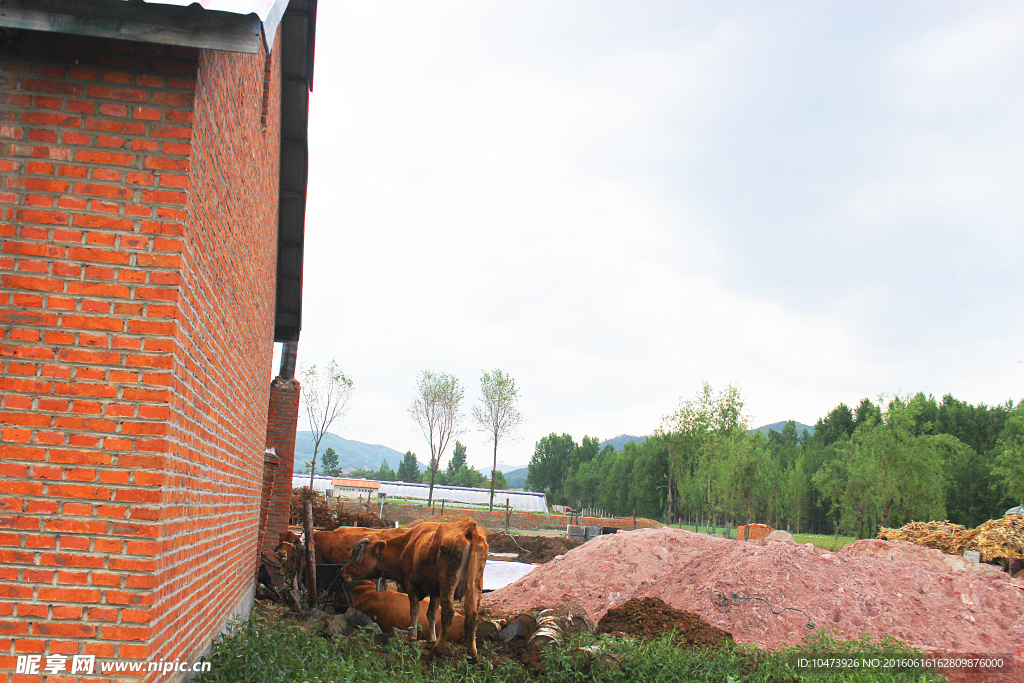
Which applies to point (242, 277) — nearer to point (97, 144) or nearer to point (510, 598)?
point (97, 144)

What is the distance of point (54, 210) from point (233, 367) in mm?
2610

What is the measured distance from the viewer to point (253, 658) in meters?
5.40

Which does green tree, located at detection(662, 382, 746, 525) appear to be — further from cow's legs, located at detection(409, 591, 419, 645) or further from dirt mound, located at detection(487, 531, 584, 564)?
cow's legs, located at detection(409, 591, 419, 645)

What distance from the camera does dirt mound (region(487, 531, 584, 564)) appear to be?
26.5m

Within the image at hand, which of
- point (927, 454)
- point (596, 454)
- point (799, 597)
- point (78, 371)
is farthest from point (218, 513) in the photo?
point (596, 454)

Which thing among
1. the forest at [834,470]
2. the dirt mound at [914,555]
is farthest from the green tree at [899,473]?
the dirt mound at [914,555]

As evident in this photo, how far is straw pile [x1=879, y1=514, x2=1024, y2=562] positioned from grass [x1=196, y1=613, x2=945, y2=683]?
635 inches

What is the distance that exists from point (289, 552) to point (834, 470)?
186 feet

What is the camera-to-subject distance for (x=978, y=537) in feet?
74.7

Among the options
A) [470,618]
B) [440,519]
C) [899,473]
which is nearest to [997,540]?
[899,473]

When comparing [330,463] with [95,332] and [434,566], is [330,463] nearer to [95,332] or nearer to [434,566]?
[434,566]

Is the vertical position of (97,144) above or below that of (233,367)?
above

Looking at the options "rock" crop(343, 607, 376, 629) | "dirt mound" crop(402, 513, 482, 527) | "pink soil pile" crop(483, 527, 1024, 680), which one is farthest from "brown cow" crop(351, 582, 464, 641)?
"pink soil pile" crop(483, 527, 1024, 680)

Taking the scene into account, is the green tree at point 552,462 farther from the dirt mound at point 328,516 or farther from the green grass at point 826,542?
the dirt mound at point 328,516
